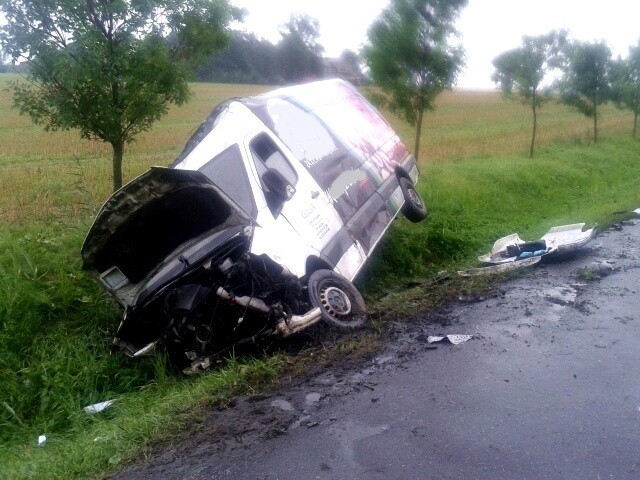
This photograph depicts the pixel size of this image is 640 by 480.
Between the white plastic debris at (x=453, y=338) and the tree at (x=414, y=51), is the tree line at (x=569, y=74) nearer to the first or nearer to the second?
the tree at (x=414, y=51)

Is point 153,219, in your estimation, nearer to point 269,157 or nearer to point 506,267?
point 269,157

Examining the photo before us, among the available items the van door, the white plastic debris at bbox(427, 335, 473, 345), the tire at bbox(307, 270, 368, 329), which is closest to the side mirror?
the van door

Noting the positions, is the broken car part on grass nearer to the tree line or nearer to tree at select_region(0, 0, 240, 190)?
tree at select_region(0, 0, 240, 190)

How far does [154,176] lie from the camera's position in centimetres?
571

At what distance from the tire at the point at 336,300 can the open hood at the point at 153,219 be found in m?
0.86

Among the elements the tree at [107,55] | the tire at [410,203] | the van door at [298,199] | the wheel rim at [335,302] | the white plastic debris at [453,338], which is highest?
the tree at [107,55]

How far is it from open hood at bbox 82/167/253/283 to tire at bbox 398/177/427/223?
3.74 metres

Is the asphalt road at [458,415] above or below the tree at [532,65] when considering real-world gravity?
below

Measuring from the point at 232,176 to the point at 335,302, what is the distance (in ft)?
5.28

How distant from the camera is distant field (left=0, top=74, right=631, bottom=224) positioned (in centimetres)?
984

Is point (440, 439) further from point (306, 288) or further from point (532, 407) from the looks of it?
point (306, 288)

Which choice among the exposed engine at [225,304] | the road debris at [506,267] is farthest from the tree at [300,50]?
the exposed engine at [225,304]

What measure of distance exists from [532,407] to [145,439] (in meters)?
2.56

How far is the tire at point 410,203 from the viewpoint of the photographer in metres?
9.20
